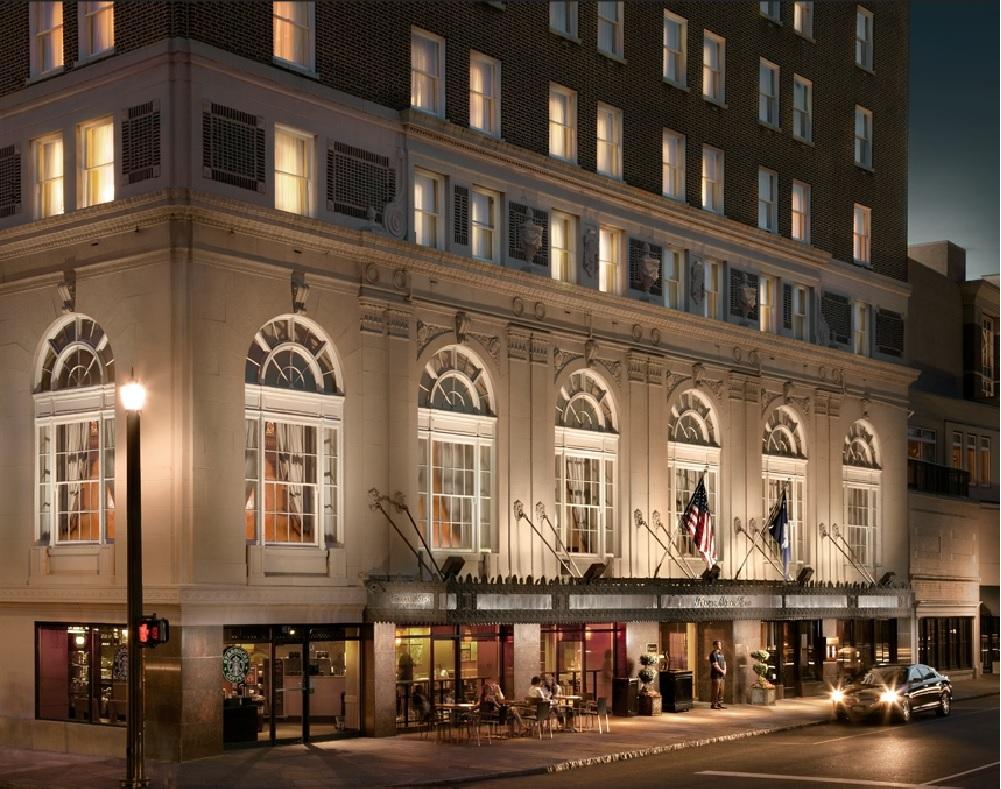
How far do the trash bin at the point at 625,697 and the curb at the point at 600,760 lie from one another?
4608mm

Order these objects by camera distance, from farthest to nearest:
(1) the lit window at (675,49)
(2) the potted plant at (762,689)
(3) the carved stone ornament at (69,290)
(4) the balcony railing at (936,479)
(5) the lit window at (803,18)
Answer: (4) the balcony railing at (936,479), (5) the lit window at (803,18), (1) the lit window at (675,49), (2) the potted plant at (762,689), (3) the carved stone ornament at (69,290)

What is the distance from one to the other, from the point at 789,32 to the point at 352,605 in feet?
97.6

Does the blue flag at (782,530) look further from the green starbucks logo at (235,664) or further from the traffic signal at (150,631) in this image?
the traffic signal at (150,631)

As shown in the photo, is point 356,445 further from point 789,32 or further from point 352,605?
point 789,32

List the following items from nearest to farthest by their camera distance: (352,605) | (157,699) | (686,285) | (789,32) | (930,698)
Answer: (157,699), (352,605), (930,698), (686,285), (789,32)

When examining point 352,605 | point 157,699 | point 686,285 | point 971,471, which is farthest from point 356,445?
point 971,471

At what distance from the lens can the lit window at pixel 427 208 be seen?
44.5 metres

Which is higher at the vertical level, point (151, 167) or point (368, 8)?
point (368, 8)

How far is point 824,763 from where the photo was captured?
35.4 meters

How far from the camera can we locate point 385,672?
136 ft

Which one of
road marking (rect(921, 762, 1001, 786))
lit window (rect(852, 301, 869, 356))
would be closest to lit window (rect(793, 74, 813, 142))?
lit window (rect(852, 301, 869, 356))

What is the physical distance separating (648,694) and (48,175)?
21.4 meters

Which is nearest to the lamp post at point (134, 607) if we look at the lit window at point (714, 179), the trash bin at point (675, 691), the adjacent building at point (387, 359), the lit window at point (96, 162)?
the adjacent building at point (387, 359)

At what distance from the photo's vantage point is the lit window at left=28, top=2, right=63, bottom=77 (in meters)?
41.1
